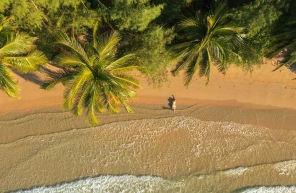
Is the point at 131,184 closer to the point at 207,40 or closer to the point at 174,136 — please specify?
the point at 174,136

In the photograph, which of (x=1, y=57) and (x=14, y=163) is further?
(x=14, y=163)

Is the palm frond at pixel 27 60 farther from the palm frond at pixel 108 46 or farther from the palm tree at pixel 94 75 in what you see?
the palm frond at pixel 108 46

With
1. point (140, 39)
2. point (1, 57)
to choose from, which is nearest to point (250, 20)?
point (140, 39)

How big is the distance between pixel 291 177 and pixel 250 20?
325 inches

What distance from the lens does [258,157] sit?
45.0ft

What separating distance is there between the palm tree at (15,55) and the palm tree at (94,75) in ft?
3.47

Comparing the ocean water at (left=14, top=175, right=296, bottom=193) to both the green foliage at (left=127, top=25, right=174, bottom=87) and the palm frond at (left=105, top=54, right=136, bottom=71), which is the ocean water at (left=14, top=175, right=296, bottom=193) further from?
the palm frond at (left=105, top=54, right=136, bottom=71)

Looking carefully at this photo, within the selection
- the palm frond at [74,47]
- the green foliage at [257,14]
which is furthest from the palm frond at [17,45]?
the green foliage at [257,14]

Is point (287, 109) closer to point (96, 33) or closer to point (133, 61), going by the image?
point (133, 61)

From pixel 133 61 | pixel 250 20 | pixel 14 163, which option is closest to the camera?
pixel 250 20

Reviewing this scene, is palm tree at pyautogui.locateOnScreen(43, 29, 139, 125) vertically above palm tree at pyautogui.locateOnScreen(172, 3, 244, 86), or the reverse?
palm tree at pyautogui.locateOnScreen(172, 3, 244, 86)

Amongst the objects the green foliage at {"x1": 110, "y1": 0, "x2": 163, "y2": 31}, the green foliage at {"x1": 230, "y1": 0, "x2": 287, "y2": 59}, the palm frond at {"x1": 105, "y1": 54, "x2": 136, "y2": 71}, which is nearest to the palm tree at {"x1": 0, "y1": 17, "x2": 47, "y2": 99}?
the palm frond at {"x1": 105, "y1": 54, "x2": 136, "y2": 71}

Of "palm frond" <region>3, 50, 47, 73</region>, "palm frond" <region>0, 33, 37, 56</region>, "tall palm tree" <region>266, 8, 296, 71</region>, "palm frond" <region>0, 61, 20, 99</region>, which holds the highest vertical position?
"tall palm tree" <region>266, 8, 296, 71</region>

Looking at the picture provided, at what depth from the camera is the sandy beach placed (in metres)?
13.4
